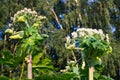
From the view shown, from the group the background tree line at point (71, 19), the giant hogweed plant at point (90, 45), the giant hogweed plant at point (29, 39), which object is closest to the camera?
the giant hogweed plant at point (90, 45)

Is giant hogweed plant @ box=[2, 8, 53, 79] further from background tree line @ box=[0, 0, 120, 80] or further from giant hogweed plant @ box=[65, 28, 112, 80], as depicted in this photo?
background tree line @ box=[0, 0, 120, 80]

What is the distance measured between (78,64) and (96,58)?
0.84 metres

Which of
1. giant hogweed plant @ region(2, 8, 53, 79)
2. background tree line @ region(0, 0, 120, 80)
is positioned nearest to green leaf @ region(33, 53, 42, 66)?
giant hogweed plant @ region(2, 8, 53, 79)

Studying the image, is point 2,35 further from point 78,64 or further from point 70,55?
point 78,64

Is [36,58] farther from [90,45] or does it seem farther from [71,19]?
[71,19]

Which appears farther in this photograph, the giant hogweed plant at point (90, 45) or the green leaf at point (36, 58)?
the green leaf at point (36, 58)

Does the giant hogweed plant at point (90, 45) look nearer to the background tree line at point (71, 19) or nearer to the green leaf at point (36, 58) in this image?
the green leaf at point (36, 58)

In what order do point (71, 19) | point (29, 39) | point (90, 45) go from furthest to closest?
point (71, 19)
point (29, 39)
point (90, 45)

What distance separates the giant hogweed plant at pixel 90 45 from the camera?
296 centimetres

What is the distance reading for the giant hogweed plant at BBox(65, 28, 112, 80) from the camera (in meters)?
2.96

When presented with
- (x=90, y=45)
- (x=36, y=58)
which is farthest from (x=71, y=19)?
(x=90, y=45)

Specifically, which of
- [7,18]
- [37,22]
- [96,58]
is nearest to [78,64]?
[37,22]

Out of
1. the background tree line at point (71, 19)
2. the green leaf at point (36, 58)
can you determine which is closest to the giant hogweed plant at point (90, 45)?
the green leaf at point (36, 58)

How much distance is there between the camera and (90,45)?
9.96 feet
